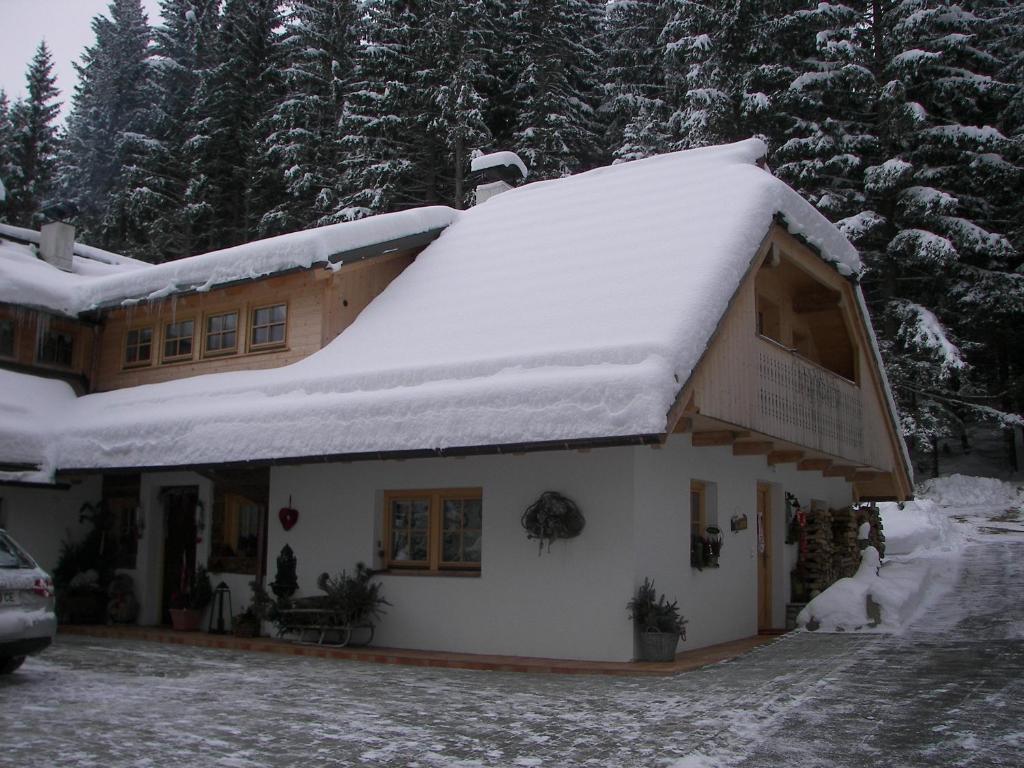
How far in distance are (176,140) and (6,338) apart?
24.0 meters

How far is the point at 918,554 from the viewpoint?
22344mm

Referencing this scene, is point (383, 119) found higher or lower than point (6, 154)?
lower

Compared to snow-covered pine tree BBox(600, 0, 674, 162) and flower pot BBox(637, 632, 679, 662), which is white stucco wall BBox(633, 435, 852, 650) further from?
snow-covered pine tree BBox(600, 0, 674, 162)

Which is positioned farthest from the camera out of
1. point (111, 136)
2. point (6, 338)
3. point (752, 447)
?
point (111, 136)

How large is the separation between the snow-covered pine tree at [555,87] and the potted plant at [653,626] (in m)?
22.3

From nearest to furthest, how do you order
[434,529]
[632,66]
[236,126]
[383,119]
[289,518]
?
[434,529]
[289,518]
[383,119]
[632,66]
[236,126]

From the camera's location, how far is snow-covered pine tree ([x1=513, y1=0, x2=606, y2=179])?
31531 millimetres

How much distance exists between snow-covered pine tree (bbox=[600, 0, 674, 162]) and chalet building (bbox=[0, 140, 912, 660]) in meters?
17.4

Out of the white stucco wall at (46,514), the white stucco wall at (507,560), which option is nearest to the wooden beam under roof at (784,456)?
the white stucco wall at (507,560)

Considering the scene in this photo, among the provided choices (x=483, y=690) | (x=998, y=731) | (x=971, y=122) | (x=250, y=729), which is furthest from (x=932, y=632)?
(x=971, y=122)

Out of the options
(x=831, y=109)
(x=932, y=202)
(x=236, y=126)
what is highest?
(x=236, y=126)

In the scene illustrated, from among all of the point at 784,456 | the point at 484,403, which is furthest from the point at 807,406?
the point at 484,403

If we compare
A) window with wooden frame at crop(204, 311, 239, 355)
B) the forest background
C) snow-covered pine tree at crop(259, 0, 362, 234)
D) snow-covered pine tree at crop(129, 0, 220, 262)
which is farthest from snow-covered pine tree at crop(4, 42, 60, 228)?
window with wooden frame at crop(204, 311, 239, 355)

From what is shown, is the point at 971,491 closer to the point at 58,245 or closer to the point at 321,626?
the point at 321,626
